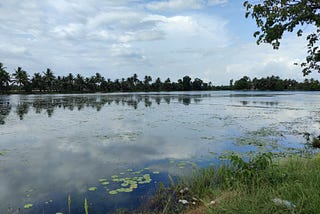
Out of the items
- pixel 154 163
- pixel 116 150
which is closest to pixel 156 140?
pixel 116 150

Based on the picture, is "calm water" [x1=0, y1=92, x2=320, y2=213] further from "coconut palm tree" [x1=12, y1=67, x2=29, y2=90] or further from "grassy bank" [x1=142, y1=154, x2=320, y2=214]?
"coconut palm tree" [x1=12, y1=67, x2=29, y2=90]

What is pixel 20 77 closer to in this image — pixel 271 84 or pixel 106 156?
pixel 106 156

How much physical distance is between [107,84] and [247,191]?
9962cm

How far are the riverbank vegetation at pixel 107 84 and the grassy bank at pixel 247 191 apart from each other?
73.0 m

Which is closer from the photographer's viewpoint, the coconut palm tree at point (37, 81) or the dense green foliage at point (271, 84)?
the coconut palm tree at point (37, 81)

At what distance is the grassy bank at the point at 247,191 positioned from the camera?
3.42m

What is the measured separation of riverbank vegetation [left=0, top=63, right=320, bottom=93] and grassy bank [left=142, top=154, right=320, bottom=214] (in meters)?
73.0

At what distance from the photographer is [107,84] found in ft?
330

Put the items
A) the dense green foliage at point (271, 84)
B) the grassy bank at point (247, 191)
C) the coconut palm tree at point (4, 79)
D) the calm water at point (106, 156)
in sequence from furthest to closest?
the dense green foliage at point (271, 84) → the coconut palm tree at point (4, 79) → the calm water at point (106, 156) → the grassy bank at point (247, 191)

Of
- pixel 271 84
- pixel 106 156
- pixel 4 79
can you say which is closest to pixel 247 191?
pixel 106 156

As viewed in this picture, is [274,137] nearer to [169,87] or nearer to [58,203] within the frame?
[58,203]

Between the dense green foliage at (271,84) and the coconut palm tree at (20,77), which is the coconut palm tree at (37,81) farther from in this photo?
the dense green foliage at (271,84)

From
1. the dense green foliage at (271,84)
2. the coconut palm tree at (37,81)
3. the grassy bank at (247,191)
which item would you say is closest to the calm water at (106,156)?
the grassy bank at (247,191)

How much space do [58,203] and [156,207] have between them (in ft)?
6.86
